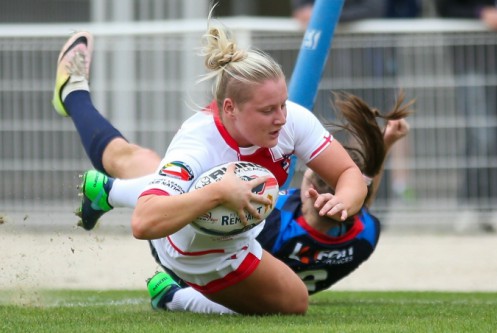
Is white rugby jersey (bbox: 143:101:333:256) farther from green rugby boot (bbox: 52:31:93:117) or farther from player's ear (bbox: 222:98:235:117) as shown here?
green rugby boot (bbox: 52:31:93:117)

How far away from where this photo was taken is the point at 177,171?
212 inches

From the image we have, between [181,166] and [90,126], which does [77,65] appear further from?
[181,166]

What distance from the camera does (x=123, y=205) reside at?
6.79m

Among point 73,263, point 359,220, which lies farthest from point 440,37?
point 359,220

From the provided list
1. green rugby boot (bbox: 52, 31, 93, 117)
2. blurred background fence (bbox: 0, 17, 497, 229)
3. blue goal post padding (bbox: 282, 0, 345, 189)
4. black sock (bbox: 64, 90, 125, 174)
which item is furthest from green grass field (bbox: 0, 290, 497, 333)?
blurred background fence (bbox: 0, 17, 497, 229)

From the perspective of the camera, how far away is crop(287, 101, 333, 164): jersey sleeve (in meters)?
5.84

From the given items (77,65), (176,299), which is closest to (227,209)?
(176,299)

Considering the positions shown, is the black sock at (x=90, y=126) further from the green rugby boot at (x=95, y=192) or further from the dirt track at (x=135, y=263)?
the dirt track at (x=135, y=263)

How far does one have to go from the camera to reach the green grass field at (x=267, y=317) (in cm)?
523

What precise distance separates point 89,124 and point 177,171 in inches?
82.4

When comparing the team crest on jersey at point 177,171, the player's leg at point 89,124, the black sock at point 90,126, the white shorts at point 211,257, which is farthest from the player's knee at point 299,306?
the black sock at point 90,126

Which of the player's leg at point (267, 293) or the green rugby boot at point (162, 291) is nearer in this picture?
the player's leg at point (267, 293)

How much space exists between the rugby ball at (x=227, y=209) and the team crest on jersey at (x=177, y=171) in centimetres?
5

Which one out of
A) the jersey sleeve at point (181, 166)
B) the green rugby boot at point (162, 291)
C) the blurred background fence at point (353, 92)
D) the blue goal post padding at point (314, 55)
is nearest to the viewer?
the jersey sleeve at point (181, 166)
